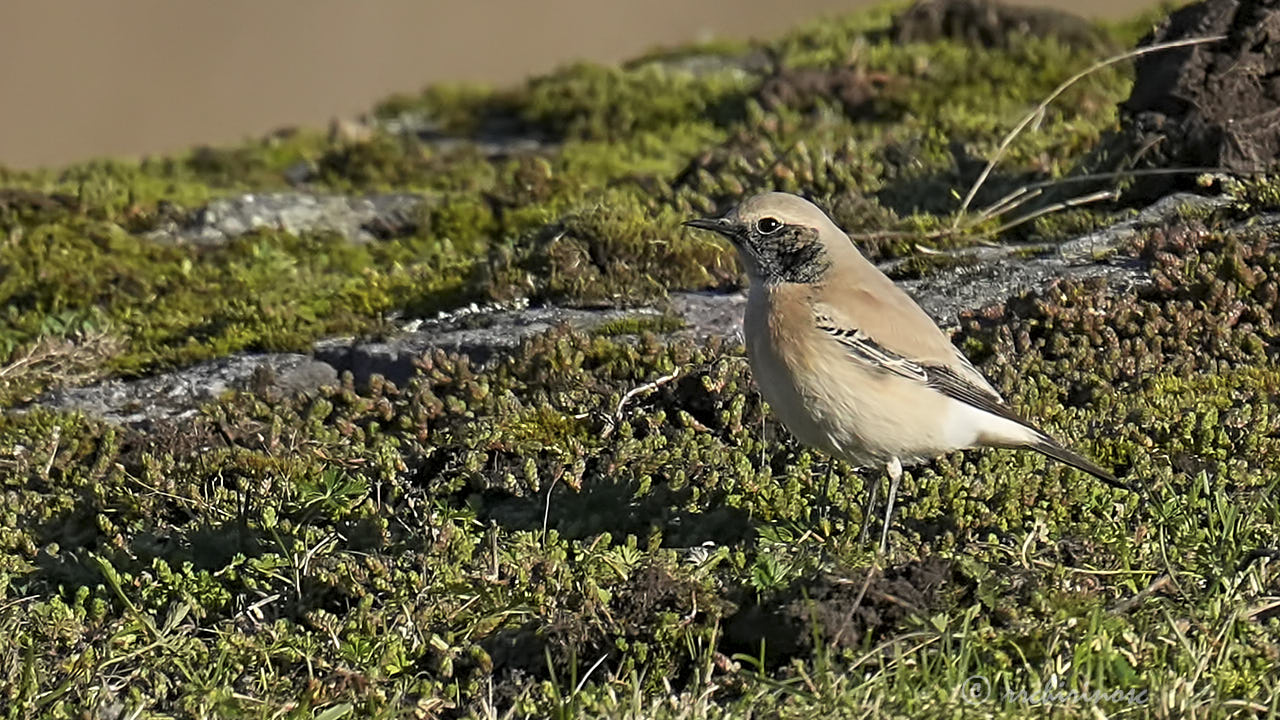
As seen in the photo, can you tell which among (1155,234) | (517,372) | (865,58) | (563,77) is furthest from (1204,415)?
(563,77)

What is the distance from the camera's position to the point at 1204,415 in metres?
7.88

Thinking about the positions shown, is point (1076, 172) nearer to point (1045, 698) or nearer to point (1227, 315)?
point (1227, 315)

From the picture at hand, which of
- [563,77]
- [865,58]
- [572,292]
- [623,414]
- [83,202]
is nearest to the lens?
[623,414]

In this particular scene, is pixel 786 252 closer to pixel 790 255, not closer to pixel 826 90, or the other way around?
pixel 790 255

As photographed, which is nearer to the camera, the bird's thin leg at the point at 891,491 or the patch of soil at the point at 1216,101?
the bird's thin leg at the point at 891,491

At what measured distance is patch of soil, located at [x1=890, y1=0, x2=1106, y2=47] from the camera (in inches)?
663

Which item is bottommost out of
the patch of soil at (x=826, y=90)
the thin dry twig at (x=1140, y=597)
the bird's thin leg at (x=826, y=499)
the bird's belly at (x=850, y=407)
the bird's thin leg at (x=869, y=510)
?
the patch of soil at (x=826, y=90)

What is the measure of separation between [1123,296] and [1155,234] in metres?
0.70

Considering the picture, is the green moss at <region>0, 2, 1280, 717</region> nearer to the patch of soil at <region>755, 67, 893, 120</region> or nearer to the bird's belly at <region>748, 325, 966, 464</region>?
the bird's belly at <region>748, 325, 966, 464</region>

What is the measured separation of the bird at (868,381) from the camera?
707 centimetres

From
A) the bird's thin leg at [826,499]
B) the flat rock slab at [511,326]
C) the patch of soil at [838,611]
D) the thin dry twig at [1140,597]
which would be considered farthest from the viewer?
the flat rock slab at [511,326]

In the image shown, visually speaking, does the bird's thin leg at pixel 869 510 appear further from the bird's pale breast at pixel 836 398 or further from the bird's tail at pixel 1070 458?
the bird's tail at pixel 1070 458

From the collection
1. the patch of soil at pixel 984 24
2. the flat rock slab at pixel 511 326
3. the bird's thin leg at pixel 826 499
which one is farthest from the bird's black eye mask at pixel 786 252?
the patch of soil at pixel 984 24

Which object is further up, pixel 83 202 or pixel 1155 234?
pixel 1155 234
